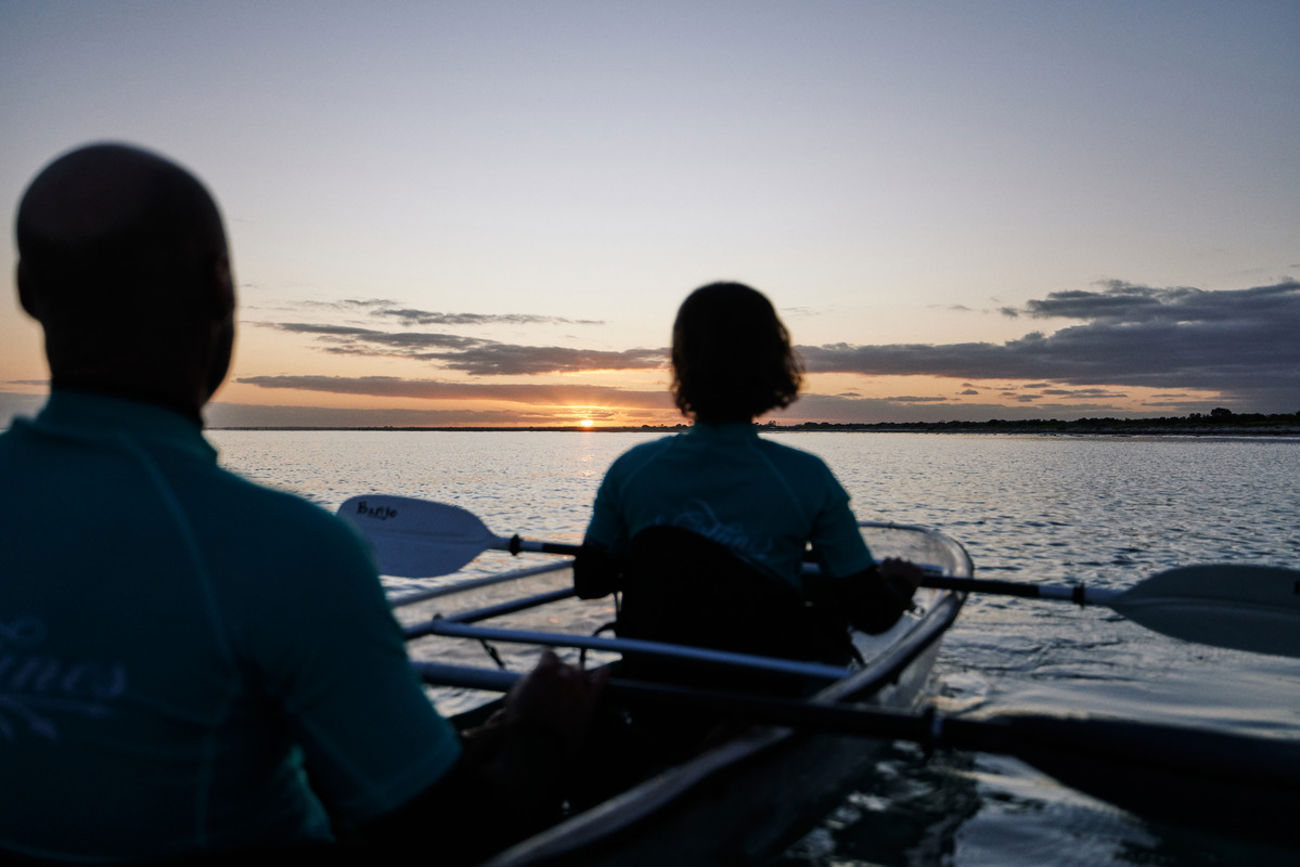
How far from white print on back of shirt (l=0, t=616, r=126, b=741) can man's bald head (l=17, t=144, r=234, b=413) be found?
39cm

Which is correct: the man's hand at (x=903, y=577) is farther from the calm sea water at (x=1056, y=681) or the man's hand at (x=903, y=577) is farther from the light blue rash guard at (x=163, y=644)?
the light blue rash guard at (x=163, y=644)

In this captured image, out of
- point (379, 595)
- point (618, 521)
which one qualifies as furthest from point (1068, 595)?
point (379, 595)

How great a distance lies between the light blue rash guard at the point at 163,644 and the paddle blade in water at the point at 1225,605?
5.23 m

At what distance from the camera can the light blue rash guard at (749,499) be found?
295 cm

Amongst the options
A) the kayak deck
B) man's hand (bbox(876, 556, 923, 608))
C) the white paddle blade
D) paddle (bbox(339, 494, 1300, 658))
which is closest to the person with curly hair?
the kayak deck

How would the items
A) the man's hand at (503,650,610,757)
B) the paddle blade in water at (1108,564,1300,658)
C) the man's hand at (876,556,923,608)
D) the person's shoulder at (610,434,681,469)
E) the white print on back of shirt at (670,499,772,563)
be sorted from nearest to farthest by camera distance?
the man's hand at (503,650,610,757)
the white print on back of shirt at (670,499,772,563)
the person's shoulder at (610,434,681,469)
the man's hand at (876,556,923,608)
the paddle blade in water at (1108,564,1300,658)

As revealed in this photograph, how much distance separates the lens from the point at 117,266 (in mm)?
1208

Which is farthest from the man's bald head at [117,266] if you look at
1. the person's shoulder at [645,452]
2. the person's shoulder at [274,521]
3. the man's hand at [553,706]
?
the person's shoulder at [645,452]

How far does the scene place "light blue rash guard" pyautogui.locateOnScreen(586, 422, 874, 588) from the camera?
116 inches

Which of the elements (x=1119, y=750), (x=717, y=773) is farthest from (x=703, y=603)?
(x=1119, y=750)

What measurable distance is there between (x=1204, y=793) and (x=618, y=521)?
7.02 feet

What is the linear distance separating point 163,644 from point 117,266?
57cm

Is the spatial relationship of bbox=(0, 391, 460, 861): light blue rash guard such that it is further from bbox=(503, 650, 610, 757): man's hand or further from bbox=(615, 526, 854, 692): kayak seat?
bbox=(615, 526, 854, 692): kayak seat

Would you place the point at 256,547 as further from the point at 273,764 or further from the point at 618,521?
the point at 618,521
